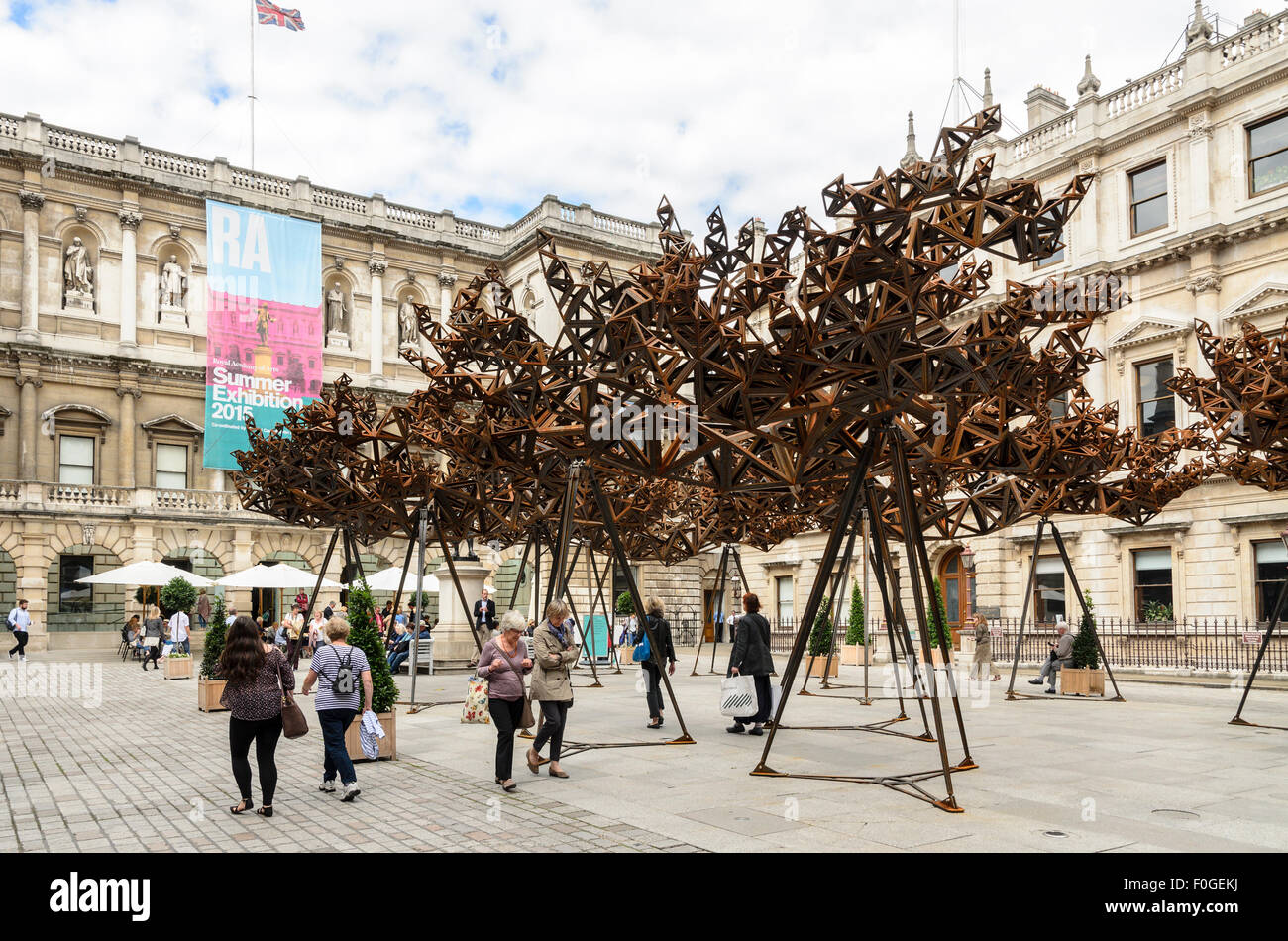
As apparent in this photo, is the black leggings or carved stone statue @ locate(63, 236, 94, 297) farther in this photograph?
carved stone statue @ locate(63, 236, 94, 297)

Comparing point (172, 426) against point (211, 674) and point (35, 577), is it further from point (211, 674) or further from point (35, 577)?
point (211, 674)

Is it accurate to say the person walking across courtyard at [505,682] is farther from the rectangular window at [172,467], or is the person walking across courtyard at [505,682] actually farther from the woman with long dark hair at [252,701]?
the rectangular window at [172,467]

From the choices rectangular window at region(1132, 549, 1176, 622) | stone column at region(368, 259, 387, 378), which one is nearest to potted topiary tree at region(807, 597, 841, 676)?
rectangular window at region(1132, 549, 1176, 622)

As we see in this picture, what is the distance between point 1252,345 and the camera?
1305cm

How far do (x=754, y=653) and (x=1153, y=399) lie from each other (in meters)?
22.3

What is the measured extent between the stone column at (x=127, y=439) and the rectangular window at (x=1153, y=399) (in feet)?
126

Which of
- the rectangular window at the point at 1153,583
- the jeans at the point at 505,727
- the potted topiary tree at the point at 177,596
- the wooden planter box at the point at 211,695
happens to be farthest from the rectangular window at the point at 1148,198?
the potted topiary tree at the point at 177,596

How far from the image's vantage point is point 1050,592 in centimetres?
3216

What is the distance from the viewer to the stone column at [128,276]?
140 ft

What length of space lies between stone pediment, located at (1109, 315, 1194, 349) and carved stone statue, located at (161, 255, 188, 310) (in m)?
38.3

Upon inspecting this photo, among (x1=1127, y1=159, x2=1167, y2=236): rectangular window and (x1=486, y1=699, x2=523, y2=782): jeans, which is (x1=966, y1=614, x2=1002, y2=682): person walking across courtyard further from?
(x1=1127, y1=159, x2=1167, y2=236): rectangular window

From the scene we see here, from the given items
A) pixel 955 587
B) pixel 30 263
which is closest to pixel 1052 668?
pixel 955 587

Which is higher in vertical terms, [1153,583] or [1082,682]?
[1153,583]

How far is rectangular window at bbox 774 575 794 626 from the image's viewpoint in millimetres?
42906
